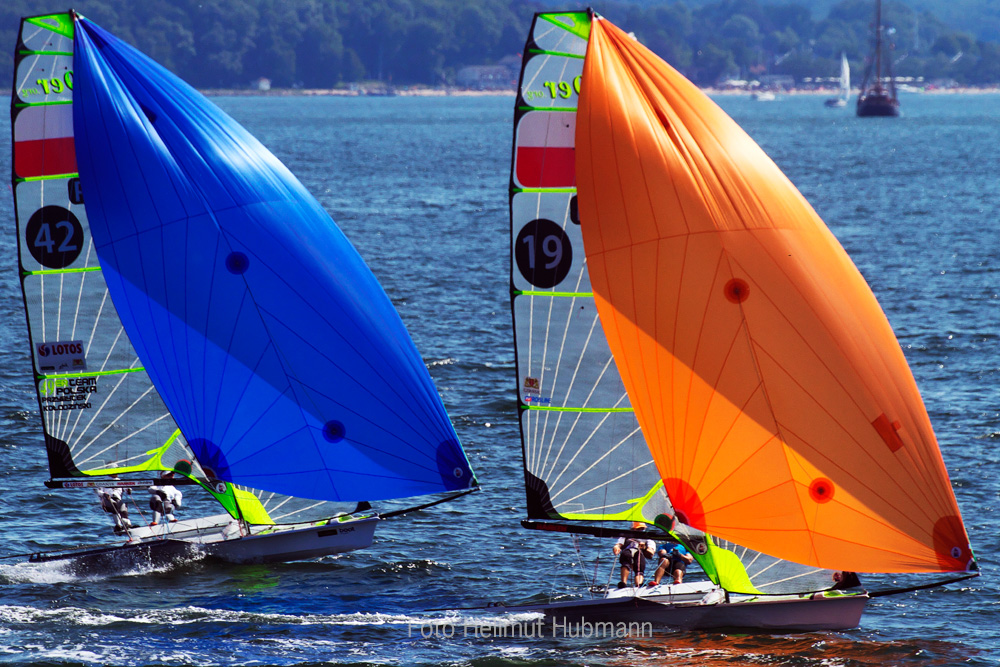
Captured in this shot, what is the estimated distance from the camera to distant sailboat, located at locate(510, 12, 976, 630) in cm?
1655

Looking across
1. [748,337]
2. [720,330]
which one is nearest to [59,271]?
[720,330]

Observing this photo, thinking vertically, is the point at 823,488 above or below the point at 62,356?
below

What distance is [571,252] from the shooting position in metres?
17.6

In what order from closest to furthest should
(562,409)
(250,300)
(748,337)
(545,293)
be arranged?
(748,337) → (545,293) → (562,409) → (250,300)

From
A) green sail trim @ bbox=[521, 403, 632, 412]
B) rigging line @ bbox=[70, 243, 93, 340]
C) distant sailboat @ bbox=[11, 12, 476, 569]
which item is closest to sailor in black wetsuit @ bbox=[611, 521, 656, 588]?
green sail trim @ bbox=[521, 403, 632, 412]

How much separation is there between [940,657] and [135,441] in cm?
1278

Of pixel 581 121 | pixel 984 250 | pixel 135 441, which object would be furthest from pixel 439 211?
pixel 581 121

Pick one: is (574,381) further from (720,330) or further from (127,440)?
(127,440)

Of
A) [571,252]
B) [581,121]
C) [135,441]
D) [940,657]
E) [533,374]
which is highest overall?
[581,121]

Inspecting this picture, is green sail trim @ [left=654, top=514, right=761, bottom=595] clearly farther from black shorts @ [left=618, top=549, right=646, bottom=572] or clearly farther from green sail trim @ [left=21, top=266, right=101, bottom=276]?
green sail trim @ [left=21, top=266, right=101, bottom=276]

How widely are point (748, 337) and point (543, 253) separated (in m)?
2.92

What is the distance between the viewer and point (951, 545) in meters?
16.5

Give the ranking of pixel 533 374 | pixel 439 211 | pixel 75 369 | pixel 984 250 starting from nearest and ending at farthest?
pixel 533 374
pixel 75 369
pixel 984 250
pixel 439 211

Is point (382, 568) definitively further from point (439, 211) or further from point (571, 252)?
point (439, 211)
